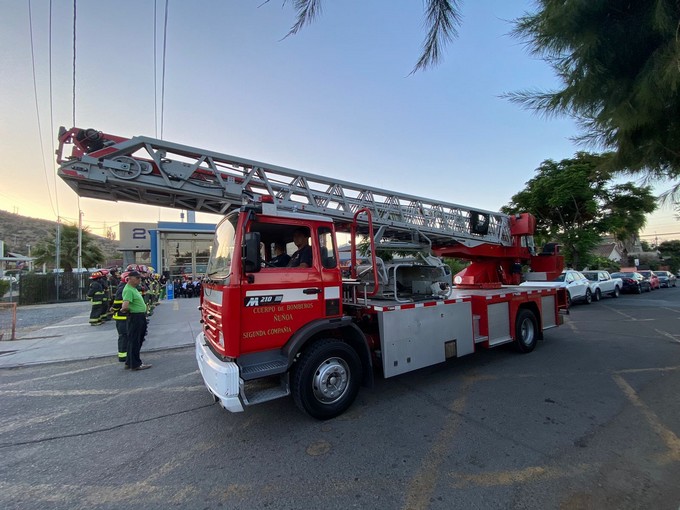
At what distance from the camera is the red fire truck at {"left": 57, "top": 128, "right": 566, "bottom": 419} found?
3.67 m

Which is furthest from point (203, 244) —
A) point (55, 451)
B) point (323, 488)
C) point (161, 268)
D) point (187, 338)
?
point (323, 488)

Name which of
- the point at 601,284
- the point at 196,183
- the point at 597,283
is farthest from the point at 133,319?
the point at 601,284

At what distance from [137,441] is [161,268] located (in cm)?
2540

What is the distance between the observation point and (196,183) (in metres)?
4.71

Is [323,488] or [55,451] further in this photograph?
[55,451]

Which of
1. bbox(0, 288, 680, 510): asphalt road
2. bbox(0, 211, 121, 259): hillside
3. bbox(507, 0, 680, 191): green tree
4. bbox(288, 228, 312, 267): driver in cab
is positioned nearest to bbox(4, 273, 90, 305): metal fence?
bbox(0, 288, 680, 510): asphalt road

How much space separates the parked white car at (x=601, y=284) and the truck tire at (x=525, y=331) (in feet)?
40.5

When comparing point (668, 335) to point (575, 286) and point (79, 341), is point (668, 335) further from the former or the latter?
point (79, 341)

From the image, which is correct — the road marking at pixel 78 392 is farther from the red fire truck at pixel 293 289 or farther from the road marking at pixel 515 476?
the road marking at pixel 515 476

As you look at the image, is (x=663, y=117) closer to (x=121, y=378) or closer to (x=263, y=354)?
(x=263, y=354)

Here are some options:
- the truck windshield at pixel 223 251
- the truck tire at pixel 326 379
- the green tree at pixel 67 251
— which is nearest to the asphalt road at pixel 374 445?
the truck tire at pixel 326 379

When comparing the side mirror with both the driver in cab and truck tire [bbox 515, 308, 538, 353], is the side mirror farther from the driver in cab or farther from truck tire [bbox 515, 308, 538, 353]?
truck tire [bbox 515, 308, 538, 353]

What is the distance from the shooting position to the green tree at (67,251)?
31.1 m

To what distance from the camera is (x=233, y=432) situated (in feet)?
12.5
